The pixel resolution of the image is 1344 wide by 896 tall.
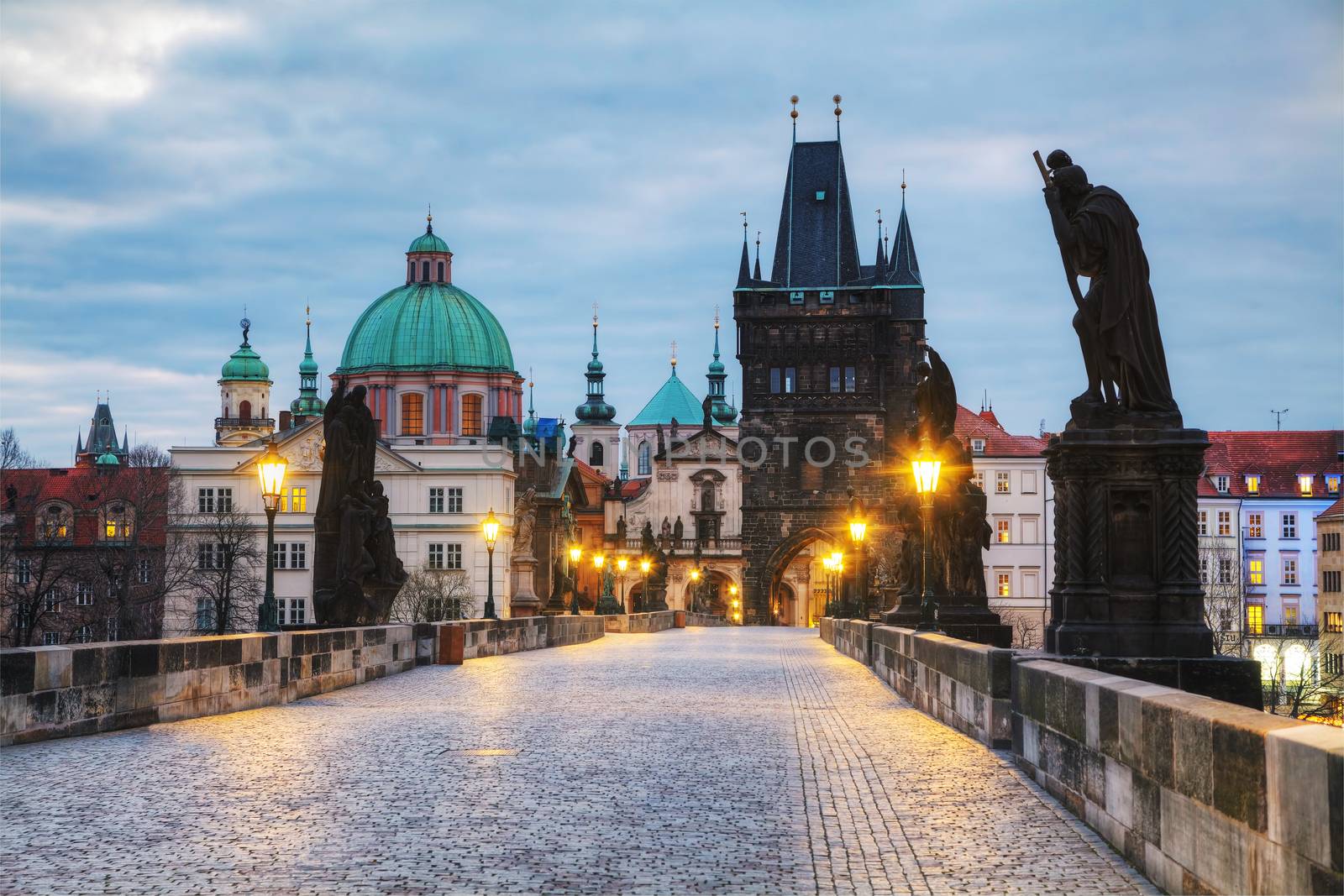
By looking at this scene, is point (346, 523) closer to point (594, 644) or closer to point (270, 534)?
point (270, 534)

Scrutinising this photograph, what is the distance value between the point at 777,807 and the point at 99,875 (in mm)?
4038

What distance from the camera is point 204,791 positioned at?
10164 millimetres

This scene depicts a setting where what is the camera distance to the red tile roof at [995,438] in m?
107

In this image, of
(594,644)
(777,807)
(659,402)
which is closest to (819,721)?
(777,807)

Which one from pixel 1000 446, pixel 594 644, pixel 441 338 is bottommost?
pixel 594 644

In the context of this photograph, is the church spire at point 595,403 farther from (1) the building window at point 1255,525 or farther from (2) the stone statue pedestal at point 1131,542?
(2) the stone statue pedestal at point 1131,542

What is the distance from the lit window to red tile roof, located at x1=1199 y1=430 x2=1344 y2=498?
12.4ft

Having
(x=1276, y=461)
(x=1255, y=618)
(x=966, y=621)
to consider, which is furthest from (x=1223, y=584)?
(x=966, y=621)

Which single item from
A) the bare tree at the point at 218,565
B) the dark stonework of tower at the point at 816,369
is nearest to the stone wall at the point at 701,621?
the dark stonework of tower at the point at 816,369

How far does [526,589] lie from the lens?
58.6 meters

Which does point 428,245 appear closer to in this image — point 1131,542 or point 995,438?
point 995,438

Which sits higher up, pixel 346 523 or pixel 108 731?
pixel 346 523

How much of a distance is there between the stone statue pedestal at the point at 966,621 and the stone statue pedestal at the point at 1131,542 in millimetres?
10500

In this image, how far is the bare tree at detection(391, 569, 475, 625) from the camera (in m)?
83.9
